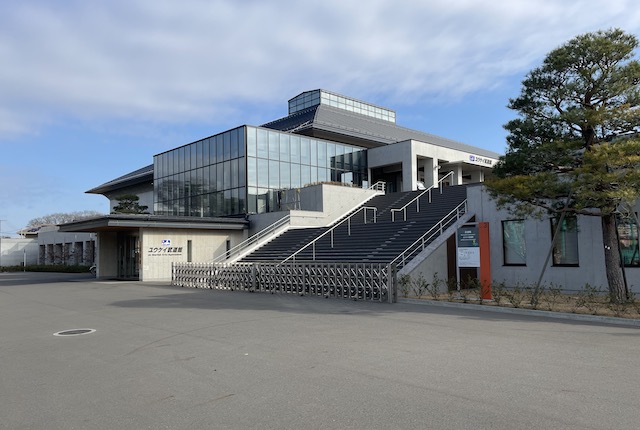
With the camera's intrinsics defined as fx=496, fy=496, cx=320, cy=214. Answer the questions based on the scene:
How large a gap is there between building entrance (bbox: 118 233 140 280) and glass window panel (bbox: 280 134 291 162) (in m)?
11.2

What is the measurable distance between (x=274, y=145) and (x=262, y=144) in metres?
0.99

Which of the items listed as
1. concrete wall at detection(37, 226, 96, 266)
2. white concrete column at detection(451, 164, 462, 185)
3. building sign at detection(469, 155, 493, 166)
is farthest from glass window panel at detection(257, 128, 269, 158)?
concrete wall at detection(37, 226, 96, 266)

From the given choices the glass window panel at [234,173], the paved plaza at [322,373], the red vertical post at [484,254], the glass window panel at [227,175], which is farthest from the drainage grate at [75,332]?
the glass window panel at [227,175]

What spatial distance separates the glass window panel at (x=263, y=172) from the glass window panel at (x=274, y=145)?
2.31ft

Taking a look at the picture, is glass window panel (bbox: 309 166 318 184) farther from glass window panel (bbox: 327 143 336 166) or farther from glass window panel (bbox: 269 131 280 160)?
glass window panel (bbox: 269 131 280 160)

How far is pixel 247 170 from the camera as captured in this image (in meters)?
33.2

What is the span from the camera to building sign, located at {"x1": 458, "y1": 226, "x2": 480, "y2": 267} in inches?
608

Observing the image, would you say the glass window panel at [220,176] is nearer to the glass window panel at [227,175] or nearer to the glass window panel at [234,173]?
the glass window panel at [227,175]

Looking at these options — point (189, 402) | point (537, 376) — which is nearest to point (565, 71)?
point (537, 376)

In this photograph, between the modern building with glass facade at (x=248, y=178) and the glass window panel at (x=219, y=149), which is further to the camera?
the glass window panel at (x=219, y=149)

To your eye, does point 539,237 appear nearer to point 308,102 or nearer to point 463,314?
point 463,314

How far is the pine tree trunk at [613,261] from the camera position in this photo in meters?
13.7

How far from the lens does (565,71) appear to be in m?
14.5

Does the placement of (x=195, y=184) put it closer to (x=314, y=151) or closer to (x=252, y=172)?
(x=252, y=172)
